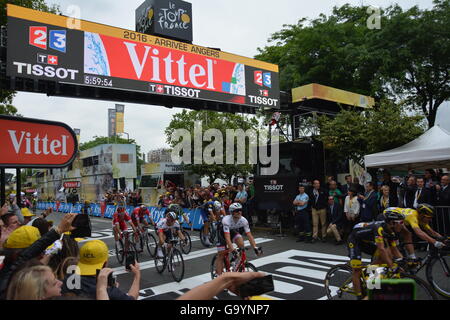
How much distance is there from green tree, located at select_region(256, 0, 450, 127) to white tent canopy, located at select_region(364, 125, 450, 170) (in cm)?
705

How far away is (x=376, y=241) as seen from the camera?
460 centimetres

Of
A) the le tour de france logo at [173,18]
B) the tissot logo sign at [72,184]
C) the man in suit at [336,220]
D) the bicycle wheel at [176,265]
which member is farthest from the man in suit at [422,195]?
the tissot logo sign at [72,184]

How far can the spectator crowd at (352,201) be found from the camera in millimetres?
8953

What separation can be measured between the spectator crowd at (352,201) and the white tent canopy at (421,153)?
456 mm

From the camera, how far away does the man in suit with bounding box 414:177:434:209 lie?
8.77 m

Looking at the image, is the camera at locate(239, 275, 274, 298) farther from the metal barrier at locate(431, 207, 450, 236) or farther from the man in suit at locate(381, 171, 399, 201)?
the man in suit at locate(381, 171, 399, 201)

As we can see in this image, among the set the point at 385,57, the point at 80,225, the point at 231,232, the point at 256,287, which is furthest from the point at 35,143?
the point at 385,57

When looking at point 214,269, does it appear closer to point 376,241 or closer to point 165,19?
point 376,241

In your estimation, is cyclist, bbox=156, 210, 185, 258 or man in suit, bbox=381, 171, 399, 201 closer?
cyclist, bbox=156, 210, 185, 258

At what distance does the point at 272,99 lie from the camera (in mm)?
15328

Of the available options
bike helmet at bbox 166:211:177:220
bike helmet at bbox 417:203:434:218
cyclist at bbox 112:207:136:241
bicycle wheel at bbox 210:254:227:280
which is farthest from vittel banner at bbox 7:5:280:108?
bike helmet at bbox 417:203:434:218
